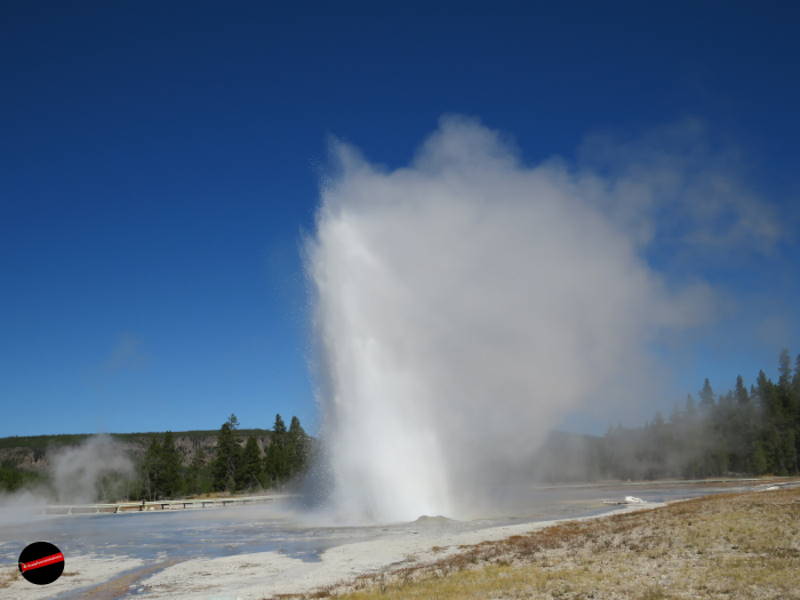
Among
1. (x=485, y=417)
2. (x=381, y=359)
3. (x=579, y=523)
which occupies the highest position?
(x=381, y=359)

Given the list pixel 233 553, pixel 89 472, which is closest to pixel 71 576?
pixel 233 553

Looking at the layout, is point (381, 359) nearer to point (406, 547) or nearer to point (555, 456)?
point (406, 547)

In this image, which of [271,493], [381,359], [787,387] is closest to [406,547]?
[381,359]

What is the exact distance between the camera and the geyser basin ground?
20.7 metres

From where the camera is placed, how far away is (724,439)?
4313 inches

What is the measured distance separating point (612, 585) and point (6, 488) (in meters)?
107

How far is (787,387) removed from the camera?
357ft

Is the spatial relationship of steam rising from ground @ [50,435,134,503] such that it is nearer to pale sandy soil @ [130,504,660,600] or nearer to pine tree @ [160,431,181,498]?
pine tree @ [160,431,181,498]

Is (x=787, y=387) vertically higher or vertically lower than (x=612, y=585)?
higher

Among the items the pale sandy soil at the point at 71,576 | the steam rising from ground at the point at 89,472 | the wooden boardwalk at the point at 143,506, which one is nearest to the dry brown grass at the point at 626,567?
the pale sandy soil at the point at 71,576

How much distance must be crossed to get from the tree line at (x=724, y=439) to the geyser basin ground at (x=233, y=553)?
230 feet

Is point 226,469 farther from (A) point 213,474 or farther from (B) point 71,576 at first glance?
(B) point 71,576

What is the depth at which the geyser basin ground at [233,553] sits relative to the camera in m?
20.7

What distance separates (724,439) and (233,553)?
101458mm
